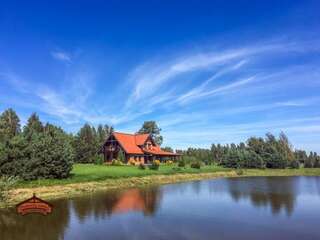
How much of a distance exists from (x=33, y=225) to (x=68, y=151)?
18664mm

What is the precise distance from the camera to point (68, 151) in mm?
38875

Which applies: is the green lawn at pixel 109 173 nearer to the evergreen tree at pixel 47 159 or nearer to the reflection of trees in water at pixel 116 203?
the evergreen tree at pixel 47 159

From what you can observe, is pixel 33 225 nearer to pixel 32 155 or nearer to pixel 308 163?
pixel 32 155

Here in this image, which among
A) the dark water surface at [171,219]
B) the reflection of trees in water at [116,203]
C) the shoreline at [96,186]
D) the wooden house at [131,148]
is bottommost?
the dark water surface at [171,219]

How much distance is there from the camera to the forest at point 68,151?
33781 millimetres

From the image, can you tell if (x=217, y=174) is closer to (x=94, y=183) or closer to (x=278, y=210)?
(x=94, y=183)

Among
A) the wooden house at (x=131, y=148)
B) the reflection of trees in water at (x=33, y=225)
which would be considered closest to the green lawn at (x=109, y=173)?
the reflection of trees in water at (x=33, y=225)

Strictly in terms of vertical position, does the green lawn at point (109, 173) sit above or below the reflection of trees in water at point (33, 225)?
above

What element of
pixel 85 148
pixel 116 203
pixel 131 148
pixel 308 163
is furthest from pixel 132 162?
pixel 308 163

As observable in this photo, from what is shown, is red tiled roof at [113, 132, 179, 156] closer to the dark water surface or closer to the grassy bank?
the grassy bank

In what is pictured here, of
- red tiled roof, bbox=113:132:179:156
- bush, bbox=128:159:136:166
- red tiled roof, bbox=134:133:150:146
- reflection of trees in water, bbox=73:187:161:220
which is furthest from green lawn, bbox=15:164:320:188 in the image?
red tiled roof, bbox=134:133:150:146

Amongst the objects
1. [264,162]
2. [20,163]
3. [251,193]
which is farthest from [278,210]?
[264,162]

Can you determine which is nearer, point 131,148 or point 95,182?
point 95,182

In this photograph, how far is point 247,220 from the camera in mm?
22219
